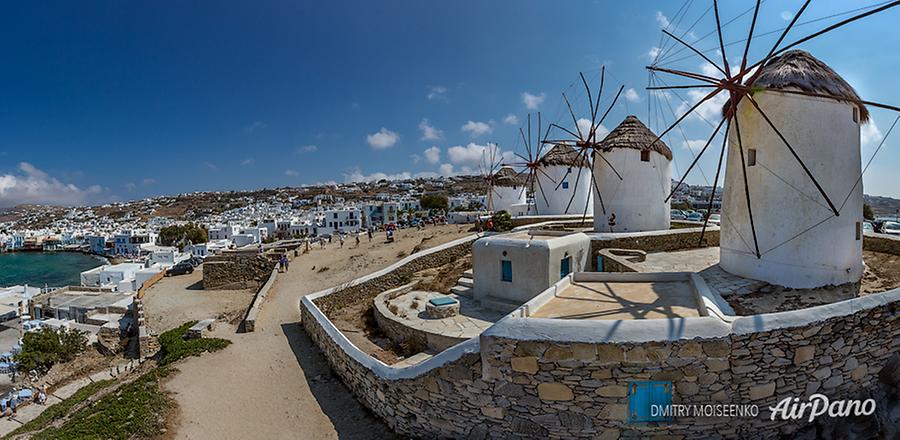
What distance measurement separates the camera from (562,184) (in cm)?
2392

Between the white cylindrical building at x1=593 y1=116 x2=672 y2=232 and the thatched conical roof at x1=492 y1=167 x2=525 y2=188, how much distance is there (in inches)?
538

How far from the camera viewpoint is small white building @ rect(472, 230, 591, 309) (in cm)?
924

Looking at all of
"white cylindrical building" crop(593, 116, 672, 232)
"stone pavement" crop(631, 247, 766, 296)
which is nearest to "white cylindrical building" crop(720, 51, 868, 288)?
"stone pavement" crop(631, 247, 766, 296)

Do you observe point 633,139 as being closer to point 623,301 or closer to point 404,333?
point 623,301

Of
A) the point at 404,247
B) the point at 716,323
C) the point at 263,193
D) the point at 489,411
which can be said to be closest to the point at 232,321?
the point at 404,247

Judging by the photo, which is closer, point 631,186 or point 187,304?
point 631,186

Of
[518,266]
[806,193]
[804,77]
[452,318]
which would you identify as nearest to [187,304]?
A: [452,318]

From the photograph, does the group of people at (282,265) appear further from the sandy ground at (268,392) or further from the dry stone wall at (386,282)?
the dry stone wall at (386,282)

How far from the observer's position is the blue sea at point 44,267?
47406mm

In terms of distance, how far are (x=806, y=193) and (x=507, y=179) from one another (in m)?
22.4

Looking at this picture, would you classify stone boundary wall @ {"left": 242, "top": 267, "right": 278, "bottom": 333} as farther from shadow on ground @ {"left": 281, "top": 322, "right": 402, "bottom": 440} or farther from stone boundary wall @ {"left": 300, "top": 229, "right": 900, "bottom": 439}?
stone boundary wall @ {"left": 300, "top": 229, "right": 900, "bottom": 439}

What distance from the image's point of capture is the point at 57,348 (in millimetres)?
14906

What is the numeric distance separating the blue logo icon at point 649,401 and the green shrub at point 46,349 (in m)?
19.4

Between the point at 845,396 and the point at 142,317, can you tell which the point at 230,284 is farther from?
the point at 845,396
